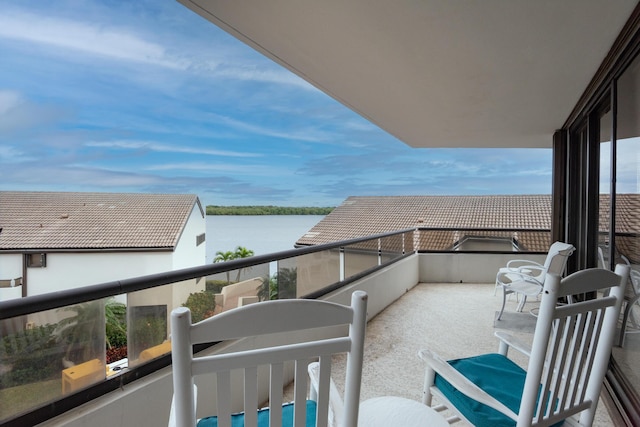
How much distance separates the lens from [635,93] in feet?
6.61

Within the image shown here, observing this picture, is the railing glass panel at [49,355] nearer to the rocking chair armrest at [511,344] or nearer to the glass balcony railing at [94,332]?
the glass balcony railing at [94,332]

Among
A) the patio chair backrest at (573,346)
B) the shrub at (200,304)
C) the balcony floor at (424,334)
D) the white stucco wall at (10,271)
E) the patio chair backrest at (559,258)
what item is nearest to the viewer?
the patio chair backrest at (573,346)

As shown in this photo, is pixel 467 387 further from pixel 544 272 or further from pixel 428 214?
pixel 428 214

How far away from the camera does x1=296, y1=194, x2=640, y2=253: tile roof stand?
8.67 feet

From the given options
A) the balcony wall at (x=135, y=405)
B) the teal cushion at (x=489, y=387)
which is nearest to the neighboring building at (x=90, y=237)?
the balcony wall at (x=135, y=405)

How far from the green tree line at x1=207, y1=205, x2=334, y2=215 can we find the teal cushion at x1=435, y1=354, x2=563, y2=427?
12.3m

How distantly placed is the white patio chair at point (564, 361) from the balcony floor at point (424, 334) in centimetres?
111

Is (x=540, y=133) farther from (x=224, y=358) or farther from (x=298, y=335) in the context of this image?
(x=224, y=358)

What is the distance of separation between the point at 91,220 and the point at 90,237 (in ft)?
4.46

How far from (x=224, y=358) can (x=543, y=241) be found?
6.55 meters

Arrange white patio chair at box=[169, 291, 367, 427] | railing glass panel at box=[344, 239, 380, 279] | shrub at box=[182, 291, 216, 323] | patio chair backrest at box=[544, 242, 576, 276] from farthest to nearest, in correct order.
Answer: railing glass panel at box=[344, 239, 380, 279] < patio chair backrest at box=[544, 242, 576, 276] < shrub at box=[182, 291, 216, 323] < white patio chair at box=[169, 291, 367, 427]

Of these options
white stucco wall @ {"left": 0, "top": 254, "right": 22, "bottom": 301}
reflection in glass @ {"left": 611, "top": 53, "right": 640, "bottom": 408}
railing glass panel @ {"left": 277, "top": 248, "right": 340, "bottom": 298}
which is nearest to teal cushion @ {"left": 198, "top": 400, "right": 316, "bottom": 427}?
railing glass panel @ {"left": 277, "top": 248, "right": 340, "bottom": 298}

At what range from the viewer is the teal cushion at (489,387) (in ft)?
4.37

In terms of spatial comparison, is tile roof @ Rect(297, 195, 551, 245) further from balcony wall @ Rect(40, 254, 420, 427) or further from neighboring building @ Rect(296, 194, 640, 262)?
balcony wall @ Rect(40, 254, 420, 427)
